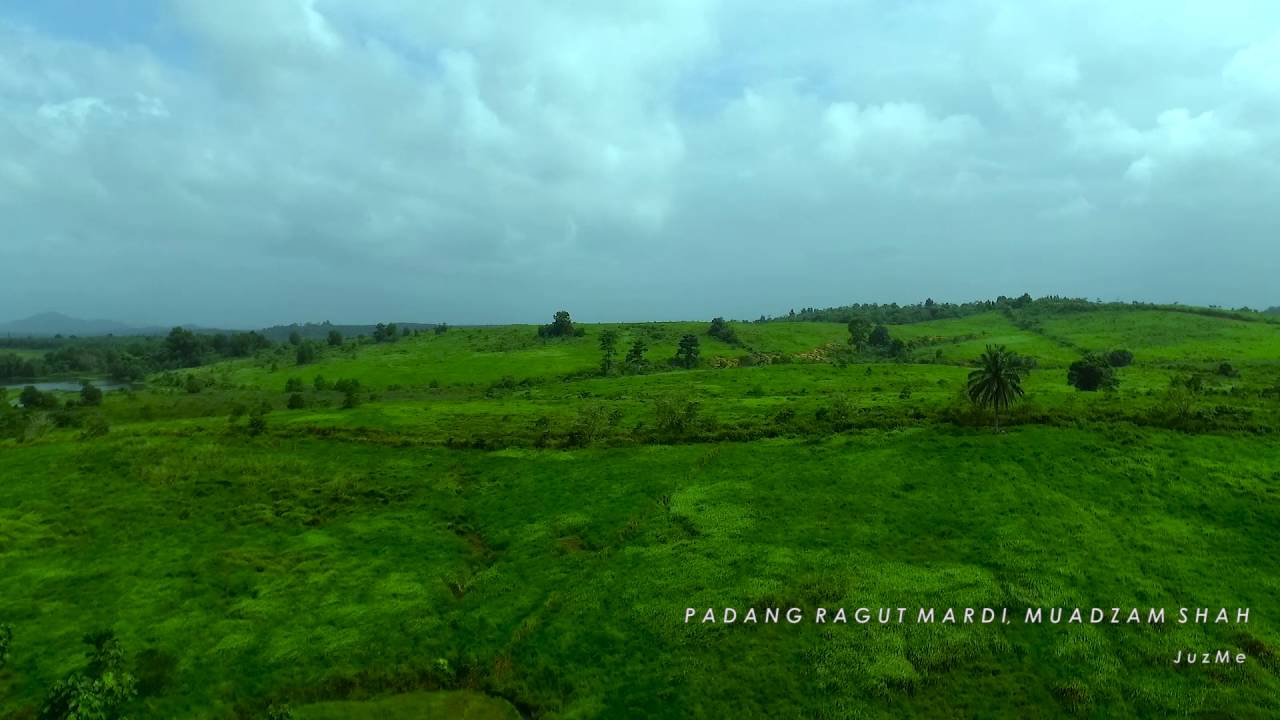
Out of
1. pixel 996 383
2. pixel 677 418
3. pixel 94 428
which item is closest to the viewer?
pixel 996 383

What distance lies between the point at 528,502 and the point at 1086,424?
200 ft

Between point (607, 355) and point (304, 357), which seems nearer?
point (607, 355)

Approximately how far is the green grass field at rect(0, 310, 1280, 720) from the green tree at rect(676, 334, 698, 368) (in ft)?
269

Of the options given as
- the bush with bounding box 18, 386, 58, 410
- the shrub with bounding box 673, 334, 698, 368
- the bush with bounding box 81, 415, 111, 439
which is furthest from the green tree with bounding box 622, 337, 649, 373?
the bush with bounding box 18, 386, 58, 410

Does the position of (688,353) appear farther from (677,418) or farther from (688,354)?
(677,418)

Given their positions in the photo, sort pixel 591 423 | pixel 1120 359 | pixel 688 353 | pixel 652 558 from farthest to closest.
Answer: pixel 688 353
pixel 1120 359
pixel 591 423
pixel 652 558

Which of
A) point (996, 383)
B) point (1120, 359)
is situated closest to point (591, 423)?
point (996, 383)

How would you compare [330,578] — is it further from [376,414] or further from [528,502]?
[376,414]

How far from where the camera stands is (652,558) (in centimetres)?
5047

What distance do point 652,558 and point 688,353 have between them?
12988cm

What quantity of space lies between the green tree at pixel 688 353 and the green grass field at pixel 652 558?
269ft

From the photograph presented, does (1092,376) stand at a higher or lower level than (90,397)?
higher

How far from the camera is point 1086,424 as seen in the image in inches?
2822

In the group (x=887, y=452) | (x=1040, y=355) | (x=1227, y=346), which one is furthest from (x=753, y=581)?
(x=1227, y=346)
